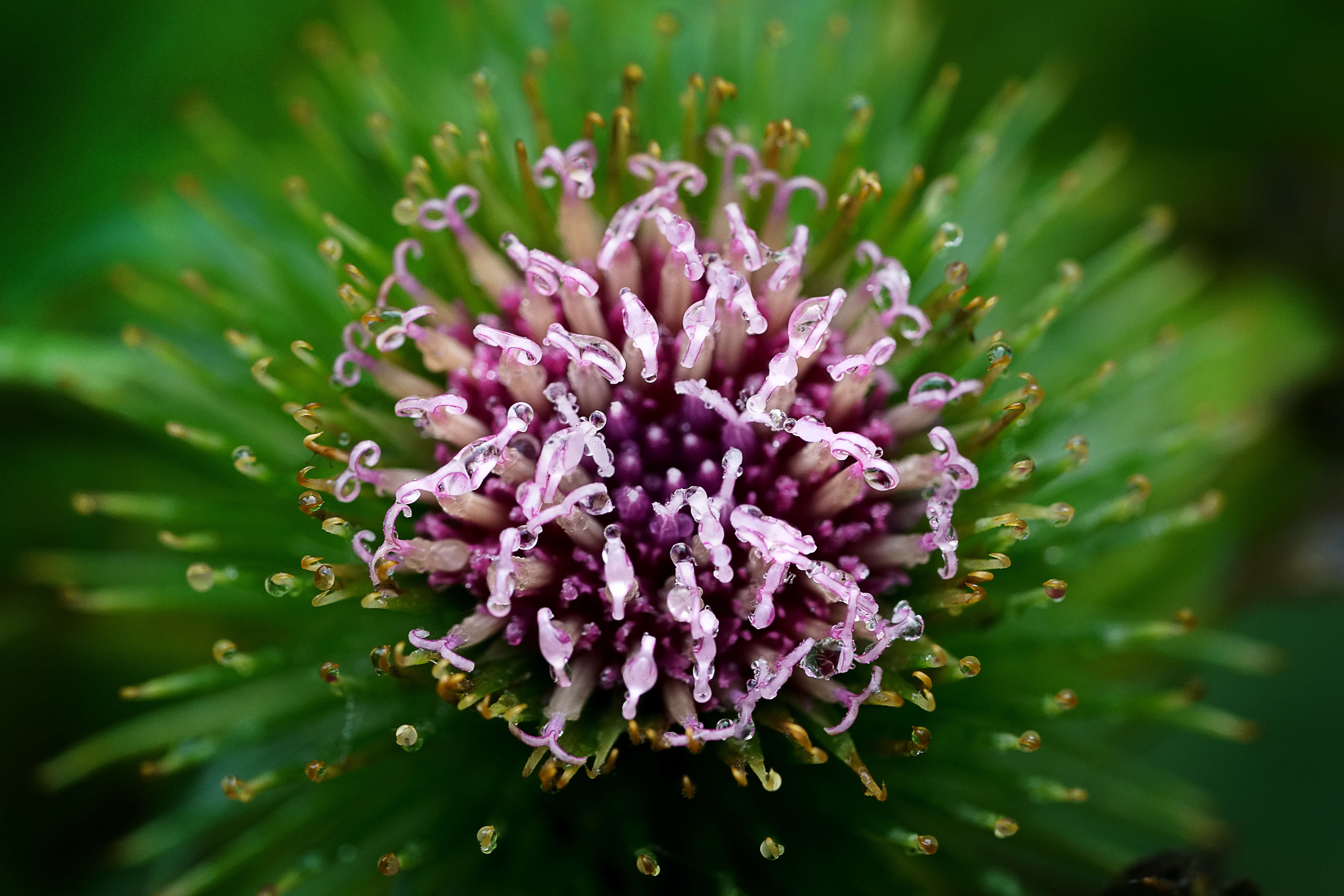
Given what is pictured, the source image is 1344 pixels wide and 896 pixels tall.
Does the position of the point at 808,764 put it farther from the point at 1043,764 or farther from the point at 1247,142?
the point at 1247,142

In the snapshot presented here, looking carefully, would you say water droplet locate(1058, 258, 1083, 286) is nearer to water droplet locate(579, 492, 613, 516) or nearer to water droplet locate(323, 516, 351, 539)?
water droplet locate(579, 492, 613, 516)

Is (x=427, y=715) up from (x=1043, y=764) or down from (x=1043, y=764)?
down

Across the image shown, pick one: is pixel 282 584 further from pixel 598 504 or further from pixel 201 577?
pixel 598 504

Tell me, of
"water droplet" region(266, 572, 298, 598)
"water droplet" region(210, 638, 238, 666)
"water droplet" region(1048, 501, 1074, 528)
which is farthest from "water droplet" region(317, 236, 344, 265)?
"water droplet" region(1048, 501, 1074, 528)

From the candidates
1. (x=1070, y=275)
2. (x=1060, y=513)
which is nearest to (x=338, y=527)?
(x=1060, y=513)

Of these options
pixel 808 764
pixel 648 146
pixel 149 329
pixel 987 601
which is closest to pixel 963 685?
pixel 987 601

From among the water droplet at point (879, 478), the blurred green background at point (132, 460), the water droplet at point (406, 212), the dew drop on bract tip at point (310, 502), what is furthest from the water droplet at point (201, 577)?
the water droplet at point (879, 478)
